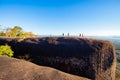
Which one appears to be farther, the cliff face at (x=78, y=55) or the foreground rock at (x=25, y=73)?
the cliff face at (x=78, y=55)

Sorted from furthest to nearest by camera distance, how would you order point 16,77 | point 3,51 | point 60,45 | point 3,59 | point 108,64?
point 3,51
point 60,45
point 108,64
point 3,59
point 16,77

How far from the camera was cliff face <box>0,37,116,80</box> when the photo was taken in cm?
2144

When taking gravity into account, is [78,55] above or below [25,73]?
below

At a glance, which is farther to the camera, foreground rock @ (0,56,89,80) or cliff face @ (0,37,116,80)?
cliff face @ (0,37,116,80)

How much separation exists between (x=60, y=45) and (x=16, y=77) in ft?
39.0

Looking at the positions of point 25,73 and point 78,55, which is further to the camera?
point 78,55

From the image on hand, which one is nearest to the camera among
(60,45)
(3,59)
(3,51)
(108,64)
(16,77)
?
(16,77)

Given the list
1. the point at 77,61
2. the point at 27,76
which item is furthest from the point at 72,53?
the point at 27,76

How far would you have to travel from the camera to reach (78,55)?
22.3 meters

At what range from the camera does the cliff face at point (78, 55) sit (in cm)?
2144

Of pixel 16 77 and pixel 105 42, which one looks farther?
pixel 105 42

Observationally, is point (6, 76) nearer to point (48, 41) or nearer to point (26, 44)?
point (48, 41)

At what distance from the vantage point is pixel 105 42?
2197 centimetres

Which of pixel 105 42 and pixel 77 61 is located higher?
pixel 105 42
